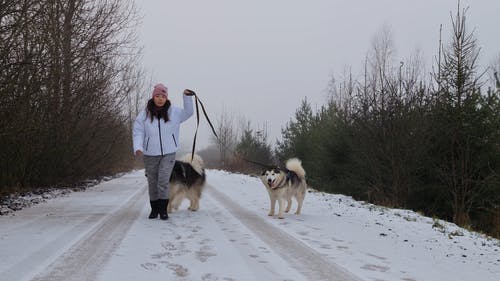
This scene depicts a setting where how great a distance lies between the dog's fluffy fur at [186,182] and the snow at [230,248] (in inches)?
10.3

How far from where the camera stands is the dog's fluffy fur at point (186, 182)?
794 cm

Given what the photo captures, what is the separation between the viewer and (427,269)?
4355 millimetres

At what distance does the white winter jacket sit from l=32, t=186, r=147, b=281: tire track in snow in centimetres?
122

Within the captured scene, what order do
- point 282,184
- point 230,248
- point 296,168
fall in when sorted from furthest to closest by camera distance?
point 296,168 < point 282,184 < point 230,248

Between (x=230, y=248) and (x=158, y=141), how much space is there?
283cm

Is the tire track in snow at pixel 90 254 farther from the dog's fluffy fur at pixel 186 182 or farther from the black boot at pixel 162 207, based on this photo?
the dog's fluffy fur at pixel 186 182

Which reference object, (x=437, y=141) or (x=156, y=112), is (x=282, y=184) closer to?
(x=156, y=112)

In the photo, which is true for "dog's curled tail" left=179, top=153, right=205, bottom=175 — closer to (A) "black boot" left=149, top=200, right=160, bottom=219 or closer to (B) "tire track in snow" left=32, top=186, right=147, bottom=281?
(A) "black boot" left=149, top=200, right=160, bottom=219

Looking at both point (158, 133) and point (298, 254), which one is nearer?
point (298, 254)

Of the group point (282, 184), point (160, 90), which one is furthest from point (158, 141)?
point (282, 184)

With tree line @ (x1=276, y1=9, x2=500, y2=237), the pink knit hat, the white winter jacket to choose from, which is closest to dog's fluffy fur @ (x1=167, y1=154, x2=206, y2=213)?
the white winter jacket

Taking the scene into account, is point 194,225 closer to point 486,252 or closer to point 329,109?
point 486,252

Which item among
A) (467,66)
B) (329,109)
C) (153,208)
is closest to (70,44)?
(153,208)

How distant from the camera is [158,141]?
7.11m
